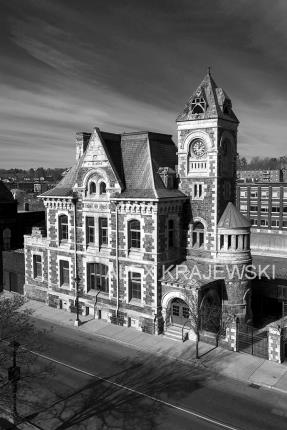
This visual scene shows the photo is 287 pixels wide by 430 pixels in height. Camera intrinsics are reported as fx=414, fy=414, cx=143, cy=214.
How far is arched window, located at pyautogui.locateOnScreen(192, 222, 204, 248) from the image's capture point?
3562 cm

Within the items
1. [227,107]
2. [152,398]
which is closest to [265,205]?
[227,107]

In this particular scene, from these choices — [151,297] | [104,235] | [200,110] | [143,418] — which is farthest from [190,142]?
[143,418]

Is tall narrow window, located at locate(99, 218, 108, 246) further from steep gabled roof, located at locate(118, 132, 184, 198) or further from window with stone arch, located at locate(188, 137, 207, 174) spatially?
window with stone arch, located at locate(188, 137, 207, 174)

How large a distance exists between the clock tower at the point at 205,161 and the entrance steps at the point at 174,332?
243 inches

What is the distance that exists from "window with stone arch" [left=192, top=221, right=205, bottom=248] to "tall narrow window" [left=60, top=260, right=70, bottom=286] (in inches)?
508

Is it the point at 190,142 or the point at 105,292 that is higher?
the point at 190,142

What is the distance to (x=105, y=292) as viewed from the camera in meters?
37.8

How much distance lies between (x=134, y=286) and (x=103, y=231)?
5.69 m

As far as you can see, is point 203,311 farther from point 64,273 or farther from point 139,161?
point 64,273

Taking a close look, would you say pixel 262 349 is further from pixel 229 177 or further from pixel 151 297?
pixel 229 177

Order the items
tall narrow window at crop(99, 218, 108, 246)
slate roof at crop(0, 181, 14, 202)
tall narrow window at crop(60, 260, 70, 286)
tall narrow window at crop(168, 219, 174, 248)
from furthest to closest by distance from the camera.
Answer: slate roof at crop(0, 181, 14, 202), tall narrow window at crop(60, 260, 70, 286), tall narrow window at crop(99, 218, 108, 246), tall narrow window at crop(168, 219, 174, 248)

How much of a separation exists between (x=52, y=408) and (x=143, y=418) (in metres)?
5.22

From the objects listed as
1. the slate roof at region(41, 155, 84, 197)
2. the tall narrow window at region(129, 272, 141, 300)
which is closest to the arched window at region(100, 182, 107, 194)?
the slate roof at region(41, 155, 84, 197)

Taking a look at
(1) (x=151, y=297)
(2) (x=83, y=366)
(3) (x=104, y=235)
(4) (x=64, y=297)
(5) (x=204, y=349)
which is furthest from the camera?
(4) (x=64, y=297)
